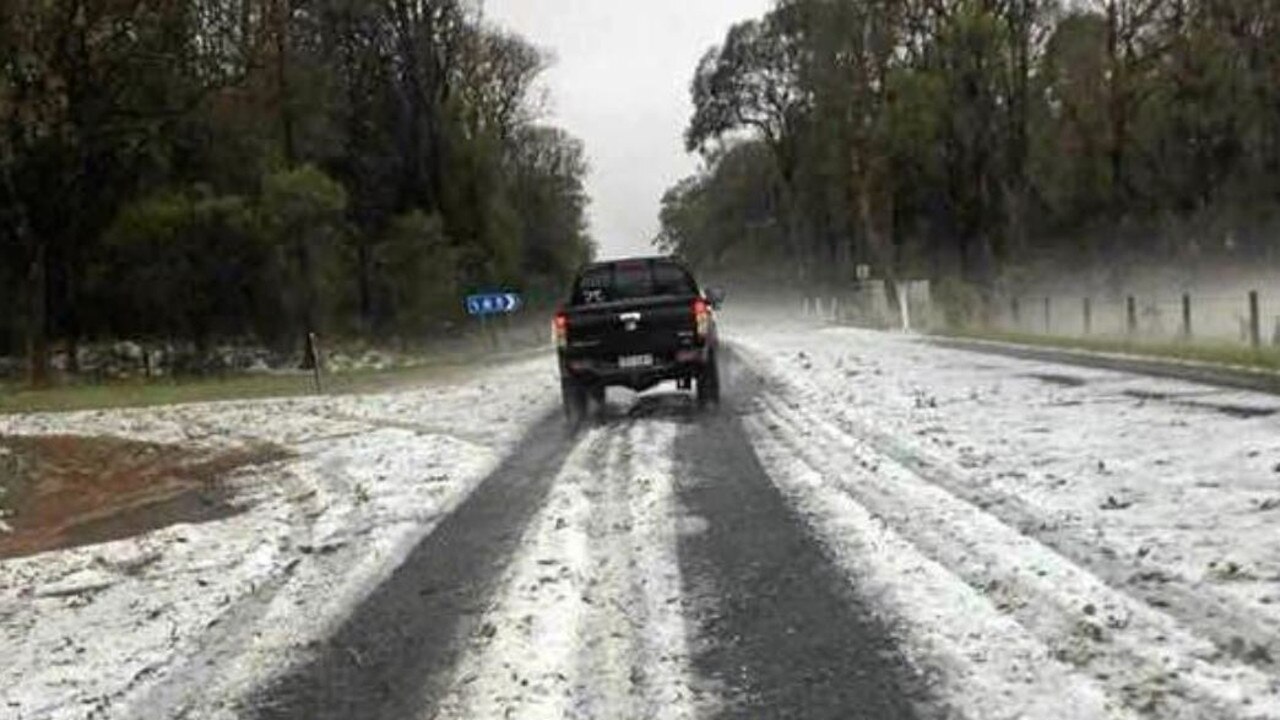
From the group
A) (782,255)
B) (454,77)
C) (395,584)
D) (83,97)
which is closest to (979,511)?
(395,584)

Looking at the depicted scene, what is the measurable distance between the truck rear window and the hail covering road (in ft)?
19.2

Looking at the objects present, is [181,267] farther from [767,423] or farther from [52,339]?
[767,423]

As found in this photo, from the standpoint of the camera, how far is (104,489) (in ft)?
48.9

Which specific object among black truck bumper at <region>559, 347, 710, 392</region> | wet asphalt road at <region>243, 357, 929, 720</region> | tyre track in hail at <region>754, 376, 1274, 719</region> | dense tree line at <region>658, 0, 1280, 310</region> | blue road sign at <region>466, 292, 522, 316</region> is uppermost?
dense tree line at <region>658, 0, 1280, 310</region>

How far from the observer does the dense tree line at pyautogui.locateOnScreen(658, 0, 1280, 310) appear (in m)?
45.2

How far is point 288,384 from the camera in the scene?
3206 centimetres

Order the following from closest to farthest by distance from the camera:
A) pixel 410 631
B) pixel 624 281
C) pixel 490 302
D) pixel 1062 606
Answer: pixel 1062 606 < pixel 410 631 < pixel 624 281 < pixel 490 302

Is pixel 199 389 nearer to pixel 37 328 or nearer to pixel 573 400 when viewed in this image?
pixel 37 328


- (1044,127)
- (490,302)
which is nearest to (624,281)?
(490,302)

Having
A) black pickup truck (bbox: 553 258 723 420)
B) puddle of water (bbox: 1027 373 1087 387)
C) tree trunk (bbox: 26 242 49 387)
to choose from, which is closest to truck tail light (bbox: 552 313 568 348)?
black pickup truck (bbox: 553 258 723 420)

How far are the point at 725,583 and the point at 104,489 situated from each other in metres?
9.21

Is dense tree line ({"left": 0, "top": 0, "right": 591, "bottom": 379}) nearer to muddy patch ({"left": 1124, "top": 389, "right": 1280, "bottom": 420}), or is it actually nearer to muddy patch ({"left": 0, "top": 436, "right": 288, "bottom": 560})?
muddy patch ({"left": 0, "top": 436, "right": 288, "bottom": 560})

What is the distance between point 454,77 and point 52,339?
2655cm

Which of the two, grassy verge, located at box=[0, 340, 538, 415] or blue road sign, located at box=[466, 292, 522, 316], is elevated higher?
blue road sign, located at box=[466, 292, 522, 316]
